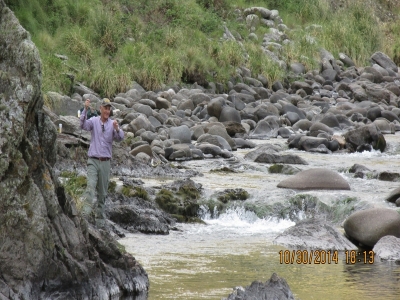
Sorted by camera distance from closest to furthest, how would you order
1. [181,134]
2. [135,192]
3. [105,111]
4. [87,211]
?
[87,211] → [105,111] → [135,192] → [181,134]

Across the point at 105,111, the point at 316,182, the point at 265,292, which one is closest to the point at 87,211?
the point at 105,111

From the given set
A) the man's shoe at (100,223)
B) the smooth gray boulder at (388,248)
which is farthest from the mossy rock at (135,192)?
the smooth gray boulder at (388,248)

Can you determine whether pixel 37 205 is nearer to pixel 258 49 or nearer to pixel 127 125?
pixel 127 125

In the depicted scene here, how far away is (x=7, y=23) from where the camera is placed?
7711 mm

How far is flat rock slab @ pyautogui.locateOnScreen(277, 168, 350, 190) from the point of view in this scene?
15336 mm

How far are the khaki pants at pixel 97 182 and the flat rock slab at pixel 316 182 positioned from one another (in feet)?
17.9

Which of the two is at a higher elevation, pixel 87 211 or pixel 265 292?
pixel 87 211

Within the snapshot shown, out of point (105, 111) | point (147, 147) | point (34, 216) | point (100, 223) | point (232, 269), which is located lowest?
point (232, 269)

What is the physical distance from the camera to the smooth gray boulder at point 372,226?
37.3 feet

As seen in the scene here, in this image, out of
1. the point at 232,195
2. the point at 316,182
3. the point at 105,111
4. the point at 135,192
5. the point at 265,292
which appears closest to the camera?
the point at 265,292
